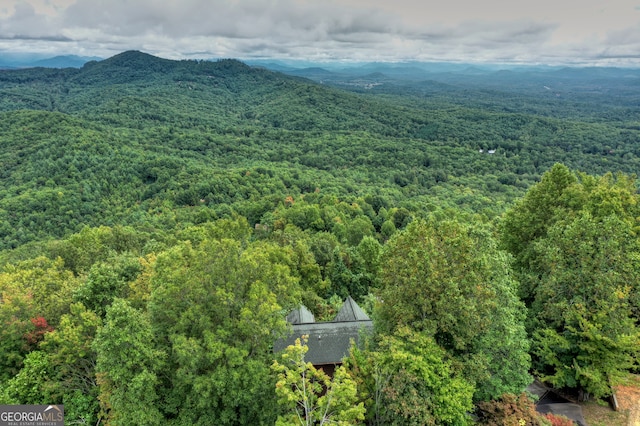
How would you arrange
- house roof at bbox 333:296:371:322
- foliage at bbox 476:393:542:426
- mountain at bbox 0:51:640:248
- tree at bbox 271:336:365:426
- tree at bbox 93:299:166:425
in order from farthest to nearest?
mountain at bbox 0:51:640:248, house roof at bbox 333:296:371:322, foliage at bbox 476:393:542:426, tree at bbox 93:299:166:425, tree at bbox 271:336:365:426

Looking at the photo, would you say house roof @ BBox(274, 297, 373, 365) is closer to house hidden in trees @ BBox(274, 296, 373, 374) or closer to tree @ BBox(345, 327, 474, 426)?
house hidden in trees @ BBox(274, 296, 373, 374)

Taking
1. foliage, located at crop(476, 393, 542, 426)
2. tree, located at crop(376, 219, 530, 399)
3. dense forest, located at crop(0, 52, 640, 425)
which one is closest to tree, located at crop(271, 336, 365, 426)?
dense forest, located at crop(0, 52, 640, 425)

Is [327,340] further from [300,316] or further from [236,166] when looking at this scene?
[236,166]

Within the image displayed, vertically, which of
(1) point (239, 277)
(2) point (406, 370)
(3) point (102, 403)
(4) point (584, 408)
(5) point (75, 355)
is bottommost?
(4) point (584, 408)

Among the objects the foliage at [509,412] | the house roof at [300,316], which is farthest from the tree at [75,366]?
the foliage at [509,412]

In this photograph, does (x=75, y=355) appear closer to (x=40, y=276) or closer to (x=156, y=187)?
(x=40, y=276)

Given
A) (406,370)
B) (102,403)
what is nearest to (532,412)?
(406,370)

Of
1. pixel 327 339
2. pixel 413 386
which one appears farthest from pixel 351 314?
pixel 413 386

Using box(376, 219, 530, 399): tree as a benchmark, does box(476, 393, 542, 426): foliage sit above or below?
below
